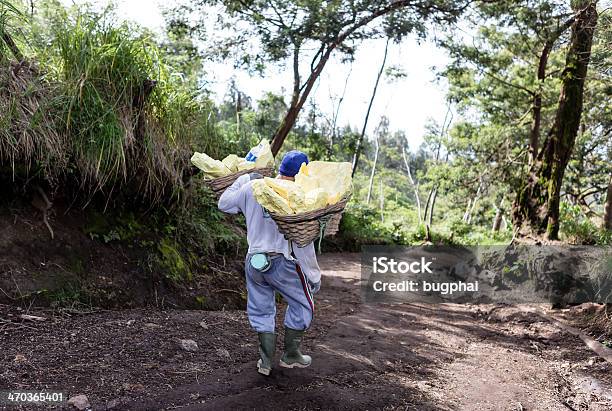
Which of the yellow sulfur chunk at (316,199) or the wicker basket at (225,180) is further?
the wicker basket at (225,180)

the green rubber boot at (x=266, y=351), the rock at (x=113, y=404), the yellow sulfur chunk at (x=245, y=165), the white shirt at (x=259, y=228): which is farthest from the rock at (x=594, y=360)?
the rock at (x=113, y=404)

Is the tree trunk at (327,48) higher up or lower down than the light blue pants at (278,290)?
higher up

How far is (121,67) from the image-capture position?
16.4 feet

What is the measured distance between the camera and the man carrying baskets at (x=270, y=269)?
3.73 metres

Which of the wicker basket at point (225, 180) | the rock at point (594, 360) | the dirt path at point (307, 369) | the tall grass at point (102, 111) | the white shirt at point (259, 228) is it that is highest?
the tall grass at point (102, 111)

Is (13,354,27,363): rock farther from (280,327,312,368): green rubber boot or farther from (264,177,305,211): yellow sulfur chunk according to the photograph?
(264,177,305,211): yellow sulfur chunk

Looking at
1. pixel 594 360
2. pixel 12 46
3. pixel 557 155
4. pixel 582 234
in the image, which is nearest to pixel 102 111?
pixel 12 46

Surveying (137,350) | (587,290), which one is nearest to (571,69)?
(587,290)

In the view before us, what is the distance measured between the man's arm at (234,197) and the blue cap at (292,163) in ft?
1.13

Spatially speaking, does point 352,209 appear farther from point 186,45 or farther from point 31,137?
point 31,137

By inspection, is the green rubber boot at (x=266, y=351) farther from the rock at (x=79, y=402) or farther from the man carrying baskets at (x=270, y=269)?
the rock at (x=79, y=402)

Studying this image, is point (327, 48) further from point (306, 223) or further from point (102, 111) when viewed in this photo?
point (306, 223)

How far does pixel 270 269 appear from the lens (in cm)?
374

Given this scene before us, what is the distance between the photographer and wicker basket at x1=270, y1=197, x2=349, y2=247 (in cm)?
326
